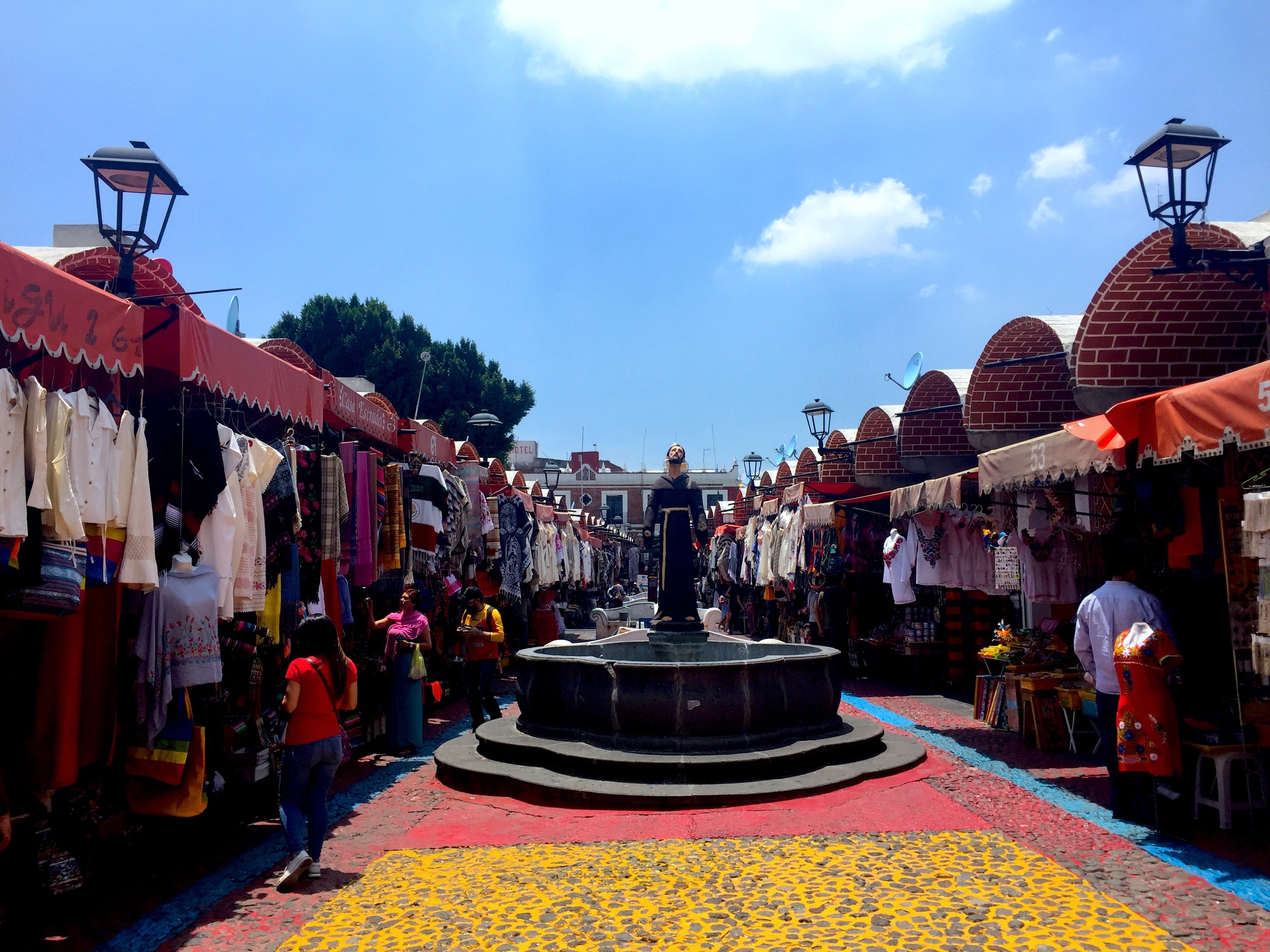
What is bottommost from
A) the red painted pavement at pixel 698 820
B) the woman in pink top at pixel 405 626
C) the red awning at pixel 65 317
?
the red painted pavement at pixel 698 820

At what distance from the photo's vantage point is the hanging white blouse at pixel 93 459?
164 inches

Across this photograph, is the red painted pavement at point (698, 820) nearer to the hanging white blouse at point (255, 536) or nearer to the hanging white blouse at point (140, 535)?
the hanging white blouse at point (255, 536)

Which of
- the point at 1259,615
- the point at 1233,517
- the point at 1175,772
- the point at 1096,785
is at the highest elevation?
the point at 1233,517

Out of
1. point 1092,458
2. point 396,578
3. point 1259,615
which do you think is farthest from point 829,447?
point 1259,615

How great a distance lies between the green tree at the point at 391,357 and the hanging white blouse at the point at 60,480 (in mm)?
30622

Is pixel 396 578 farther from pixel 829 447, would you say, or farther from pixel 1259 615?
pixel 829 447

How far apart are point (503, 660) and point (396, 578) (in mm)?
8582

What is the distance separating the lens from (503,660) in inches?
708

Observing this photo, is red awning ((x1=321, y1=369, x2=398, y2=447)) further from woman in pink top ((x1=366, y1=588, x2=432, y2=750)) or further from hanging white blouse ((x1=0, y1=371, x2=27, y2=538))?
hanging white blouse ((x1=0, y1=371, x2=27, y2=538))

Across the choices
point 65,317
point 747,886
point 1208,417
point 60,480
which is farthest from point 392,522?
point 1208,417

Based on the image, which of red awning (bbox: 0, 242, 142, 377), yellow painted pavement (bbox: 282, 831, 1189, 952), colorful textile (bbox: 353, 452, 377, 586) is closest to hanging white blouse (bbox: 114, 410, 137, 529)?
red awning (bbox: 0, 242, 142, 377)

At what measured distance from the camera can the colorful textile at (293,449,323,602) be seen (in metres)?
6.84

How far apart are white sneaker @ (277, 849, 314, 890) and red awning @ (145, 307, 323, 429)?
2.85 meters

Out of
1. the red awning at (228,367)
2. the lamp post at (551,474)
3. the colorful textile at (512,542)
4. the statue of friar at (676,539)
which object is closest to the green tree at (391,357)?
the lamp post at (551,474)
